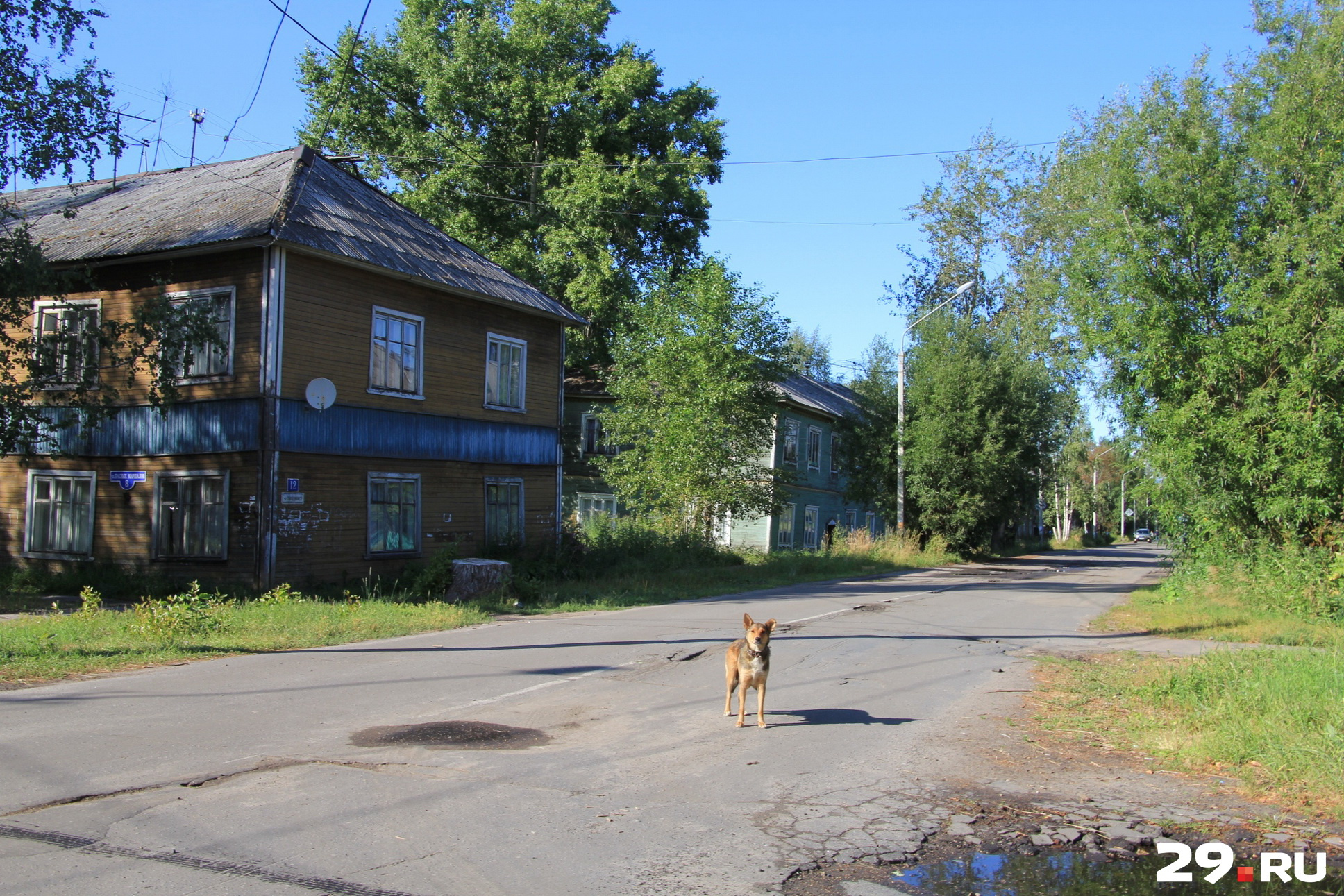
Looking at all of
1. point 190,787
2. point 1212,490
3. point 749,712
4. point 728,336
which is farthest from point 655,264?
point 190,787

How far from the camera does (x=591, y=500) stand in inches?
1428

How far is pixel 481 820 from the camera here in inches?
210

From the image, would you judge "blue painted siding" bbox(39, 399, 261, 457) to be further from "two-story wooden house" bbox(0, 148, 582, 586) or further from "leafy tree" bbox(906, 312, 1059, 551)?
"leafy tree" bbox(906, 312, 1059, 551)

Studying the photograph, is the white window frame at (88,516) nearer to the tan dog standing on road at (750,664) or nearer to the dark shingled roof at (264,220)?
the dark shingled roof at (264,220)

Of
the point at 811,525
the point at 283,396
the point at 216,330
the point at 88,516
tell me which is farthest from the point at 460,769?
the point at 811,525

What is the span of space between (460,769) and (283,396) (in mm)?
12408

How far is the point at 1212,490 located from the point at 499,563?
12094mm

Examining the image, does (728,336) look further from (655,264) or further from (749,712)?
(749,712)

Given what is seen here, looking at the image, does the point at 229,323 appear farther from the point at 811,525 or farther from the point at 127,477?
the point at 811,525

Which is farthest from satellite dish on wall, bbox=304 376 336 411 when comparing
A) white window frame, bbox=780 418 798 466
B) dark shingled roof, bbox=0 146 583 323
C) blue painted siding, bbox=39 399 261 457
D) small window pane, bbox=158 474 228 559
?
white window frame, bbox=780 418 798 466

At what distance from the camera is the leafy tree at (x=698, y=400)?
26516mm

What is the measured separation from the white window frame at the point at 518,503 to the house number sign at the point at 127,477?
6572 mm

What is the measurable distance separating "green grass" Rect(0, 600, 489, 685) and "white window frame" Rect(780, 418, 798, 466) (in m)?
23.5

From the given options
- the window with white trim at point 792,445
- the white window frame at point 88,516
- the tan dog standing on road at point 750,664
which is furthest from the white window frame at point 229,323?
the window with white trim at point 792,445
